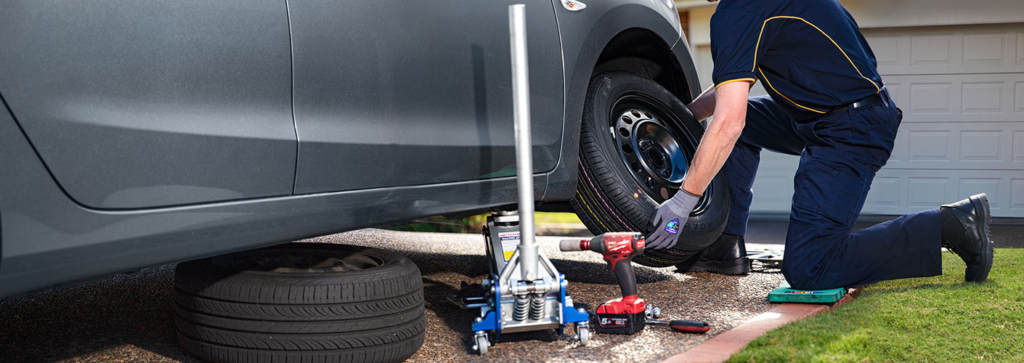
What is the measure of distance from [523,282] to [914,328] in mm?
1184

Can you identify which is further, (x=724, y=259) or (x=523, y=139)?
(x=724, y=259)

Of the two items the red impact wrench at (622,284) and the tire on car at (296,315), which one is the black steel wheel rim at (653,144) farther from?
the tire on car at (296,315)

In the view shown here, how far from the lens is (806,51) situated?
2727mm

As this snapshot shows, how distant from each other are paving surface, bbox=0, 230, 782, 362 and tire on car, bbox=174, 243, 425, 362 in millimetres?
149

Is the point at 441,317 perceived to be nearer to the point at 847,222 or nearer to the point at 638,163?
the point at 638,163

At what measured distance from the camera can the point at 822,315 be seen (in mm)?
2277

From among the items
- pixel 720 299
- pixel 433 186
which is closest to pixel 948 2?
pixel 720 299

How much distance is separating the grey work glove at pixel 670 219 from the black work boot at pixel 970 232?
1.02 meters

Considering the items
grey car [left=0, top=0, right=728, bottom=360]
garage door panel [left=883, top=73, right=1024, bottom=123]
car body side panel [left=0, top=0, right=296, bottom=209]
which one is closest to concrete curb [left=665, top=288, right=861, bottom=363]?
grey car [left=0, top=0, right=728, bottom=360]

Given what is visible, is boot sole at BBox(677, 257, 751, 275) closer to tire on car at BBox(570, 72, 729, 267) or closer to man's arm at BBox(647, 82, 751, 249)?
tire on car at BBox(570, 72, 729, 267)

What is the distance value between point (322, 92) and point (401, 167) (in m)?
0.29

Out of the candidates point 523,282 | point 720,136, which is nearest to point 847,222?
point 720,136

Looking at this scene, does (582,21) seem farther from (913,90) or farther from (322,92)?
(913,90)

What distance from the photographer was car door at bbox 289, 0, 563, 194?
1.65 m
